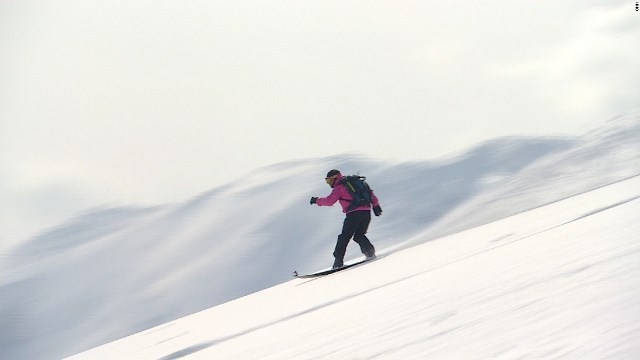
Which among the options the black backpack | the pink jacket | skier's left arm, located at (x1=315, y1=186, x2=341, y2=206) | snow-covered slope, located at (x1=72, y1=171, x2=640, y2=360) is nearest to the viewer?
snow-covered slope, located at (x1=72, y1=171, x2=640, y2=360)

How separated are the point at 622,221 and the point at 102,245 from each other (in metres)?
142

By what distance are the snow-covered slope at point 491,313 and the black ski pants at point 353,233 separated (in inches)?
212

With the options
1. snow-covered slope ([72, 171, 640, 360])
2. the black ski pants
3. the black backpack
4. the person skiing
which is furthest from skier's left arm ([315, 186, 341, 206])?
snow-covered slope ([72, 171, 640, 360])

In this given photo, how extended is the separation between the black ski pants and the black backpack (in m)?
0.13

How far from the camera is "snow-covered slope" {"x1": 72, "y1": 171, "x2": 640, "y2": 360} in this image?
236cm

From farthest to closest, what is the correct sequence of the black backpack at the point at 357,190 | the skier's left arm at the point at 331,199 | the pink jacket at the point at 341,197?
the black backpack at the point at 357,190 < the pink jacket at the point at 341,197 < the skier's left arm at the point at 331,199

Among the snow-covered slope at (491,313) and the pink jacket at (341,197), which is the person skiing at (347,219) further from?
the snow-covered slope at (491,313)

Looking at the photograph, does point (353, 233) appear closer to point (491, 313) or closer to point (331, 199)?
point (331, 199)

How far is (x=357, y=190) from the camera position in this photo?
12.0 meters

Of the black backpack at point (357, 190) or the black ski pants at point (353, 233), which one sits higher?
the black backpack at point (357, 190)

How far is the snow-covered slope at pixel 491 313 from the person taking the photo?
7.75 feet

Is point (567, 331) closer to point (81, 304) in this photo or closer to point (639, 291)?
point (639, 291)

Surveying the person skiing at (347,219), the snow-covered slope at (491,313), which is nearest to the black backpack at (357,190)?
the person skiing at (347,219)

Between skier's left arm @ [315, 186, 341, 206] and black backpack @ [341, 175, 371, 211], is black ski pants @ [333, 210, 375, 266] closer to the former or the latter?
black backpack @ [341, 175, 371, 211]
